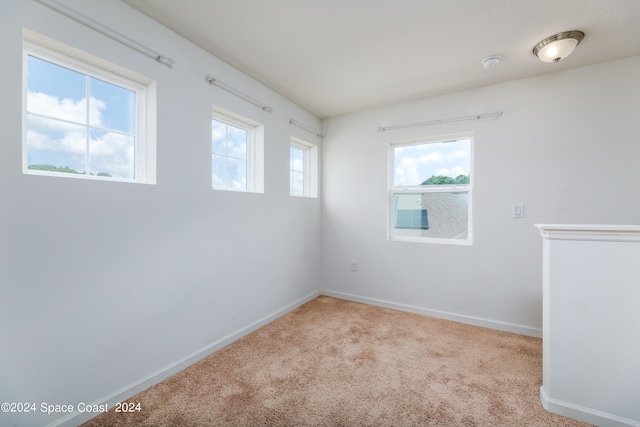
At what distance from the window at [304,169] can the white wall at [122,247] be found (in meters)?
0.75

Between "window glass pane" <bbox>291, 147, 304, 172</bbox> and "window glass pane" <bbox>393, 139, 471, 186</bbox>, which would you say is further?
"window glass pane" <bbox>291, 147, 304, 172</bbox>

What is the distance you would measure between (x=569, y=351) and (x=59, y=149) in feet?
10.0

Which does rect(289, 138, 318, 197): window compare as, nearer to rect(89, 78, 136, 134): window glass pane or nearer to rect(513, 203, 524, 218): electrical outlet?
rect(89, 78, 136, 134): window glass pane

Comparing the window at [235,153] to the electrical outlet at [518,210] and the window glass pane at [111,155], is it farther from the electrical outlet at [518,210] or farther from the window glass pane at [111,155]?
the electrical outlet at [518,210]

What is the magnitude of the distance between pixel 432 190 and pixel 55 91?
315cm

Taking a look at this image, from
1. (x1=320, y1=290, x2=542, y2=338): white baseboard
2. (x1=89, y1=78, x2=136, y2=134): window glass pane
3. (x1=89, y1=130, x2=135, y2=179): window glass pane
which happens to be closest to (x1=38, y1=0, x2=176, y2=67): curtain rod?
(x1=89, y1=78, x2=136, y2=134): window glass pane

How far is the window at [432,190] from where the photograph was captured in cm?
284

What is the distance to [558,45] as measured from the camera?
1877 millimetres

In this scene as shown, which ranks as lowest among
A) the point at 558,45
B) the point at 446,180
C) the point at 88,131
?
the point at 446,180

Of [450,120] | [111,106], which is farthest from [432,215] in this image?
[111,106]

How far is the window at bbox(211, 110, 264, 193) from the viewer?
2.32 metres

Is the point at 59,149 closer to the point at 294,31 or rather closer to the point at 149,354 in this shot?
the point at 149,354

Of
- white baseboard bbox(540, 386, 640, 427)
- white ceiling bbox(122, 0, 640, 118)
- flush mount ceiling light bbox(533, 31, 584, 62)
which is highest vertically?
white ceiling bbox(122, 0, 640, 118)

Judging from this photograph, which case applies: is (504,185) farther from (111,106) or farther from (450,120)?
(111,106)
